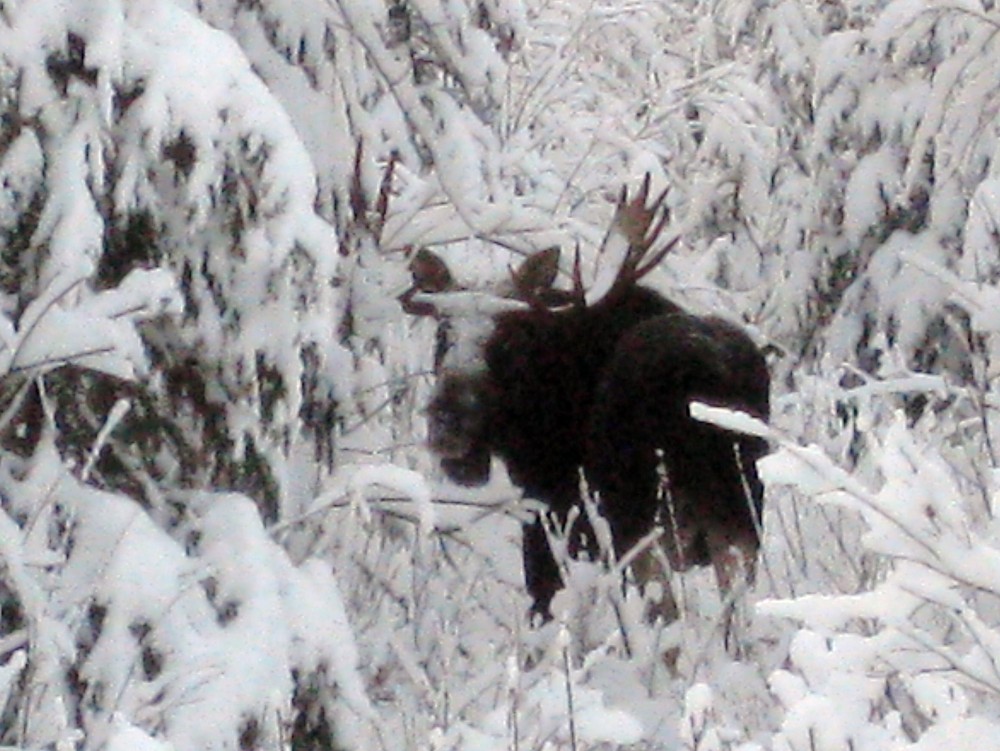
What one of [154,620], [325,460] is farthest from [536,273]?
[154,620]

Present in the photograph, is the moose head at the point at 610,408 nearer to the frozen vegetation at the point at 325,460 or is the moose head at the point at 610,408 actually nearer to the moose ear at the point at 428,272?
the moose ear at the point at 428,272

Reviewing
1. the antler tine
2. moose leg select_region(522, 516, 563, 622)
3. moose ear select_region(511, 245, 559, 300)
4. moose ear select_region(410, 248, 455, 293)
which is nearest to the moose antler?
the antler tine

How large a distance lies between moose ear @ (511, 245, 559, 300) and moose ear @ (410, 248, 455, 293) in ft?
0.64

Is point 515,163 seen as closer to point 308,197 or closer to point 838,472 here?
point 308,197

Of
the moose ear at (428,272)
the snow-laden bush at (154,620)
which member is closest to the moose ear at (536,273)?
the moose ear at (428,272)

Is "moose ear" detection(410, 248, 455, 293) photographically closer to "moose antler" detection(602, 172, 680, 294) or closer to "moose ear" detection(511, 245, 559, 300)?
"moose ear" detection(511, 245, 559, 300)

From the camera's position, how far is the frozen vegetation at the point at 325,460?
7.44 feet

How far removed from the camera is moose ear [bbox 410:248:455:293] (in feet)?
15.9

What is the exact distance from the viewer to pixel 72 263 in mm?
3242

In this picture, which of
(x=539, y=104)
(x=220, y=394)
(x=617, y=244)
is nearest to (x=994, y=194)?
(x=617, y=244)

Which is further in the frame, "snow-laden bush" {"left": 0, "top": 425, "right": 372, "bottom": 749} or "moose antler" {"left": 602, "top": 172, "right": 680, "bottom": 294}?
"moose antler" {"left": 602, "top": 172, "right": 680, "bottom": 294}

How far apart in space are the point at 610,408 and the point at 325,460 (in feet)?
2.68

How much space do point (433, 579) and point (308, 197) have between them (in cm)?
190

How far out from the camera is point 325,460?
449cm
